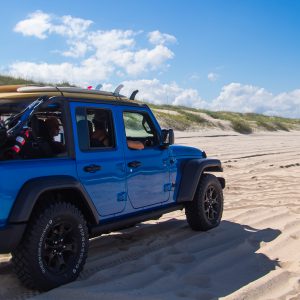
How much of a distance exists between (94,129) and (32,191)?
1.24 meters

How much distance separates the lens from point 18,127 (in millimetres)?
4387

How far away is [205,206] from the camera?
6.86m

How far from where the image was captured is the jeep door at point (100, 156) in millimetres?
4863

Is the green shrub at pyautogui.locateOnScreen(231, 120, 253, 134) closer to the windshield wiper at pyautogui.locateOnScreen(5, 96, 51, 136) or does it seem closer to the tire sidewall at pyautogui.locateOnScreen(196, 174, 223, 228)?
the tire sidewall at pyautogui.locateOnScreen(196, 174, 223, 228)

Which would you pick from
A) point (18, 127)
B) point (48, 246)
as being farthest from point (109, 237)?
point (18, 127)

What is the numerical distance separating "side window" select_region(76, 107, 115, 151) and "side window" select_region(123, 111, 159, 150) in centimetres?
29

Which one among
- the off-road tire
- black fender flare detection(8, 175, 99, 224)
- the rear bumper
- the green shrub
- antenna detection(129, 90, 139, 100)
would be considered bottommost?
the off-road tire

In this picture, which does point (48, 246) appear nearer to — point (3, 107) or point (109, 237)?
point (3, 107)

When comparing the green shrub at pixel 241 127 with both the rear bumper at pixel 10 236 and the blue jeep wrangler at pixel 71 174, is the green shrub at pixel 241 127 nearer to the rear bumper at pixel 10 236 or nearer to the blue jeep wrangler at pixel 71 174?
the blue jeep wrangler at pixel 71 174

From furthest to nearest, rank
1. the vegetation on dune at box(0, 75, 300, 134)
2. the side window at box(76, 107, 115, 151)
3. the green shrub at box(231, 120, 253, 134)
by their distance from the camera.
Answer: the green shrub at box(231, 120, 253, 134) → the vegetation on dune at box(0, 75, 300, 134) → the side window at box(76, 107, 115, 151)

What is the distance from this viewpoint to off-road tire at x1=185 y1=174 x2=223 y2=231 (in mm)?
6641

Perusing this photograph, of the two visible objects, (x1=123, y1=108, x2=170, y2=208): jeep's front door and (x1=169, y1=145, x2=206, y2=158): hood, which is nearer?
(x1=123, y1=108, x2=170, y2=208): jeep's front door

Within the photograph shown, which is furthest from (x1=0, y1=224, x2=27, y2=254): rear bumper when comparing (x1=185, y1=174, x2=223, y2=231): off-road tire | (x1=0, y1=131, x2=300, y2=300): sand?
(x1=185, y1=174, x2=223, y2=231): off-road tire

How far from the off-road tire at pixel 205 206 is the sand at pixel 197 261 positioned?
0.40ft
